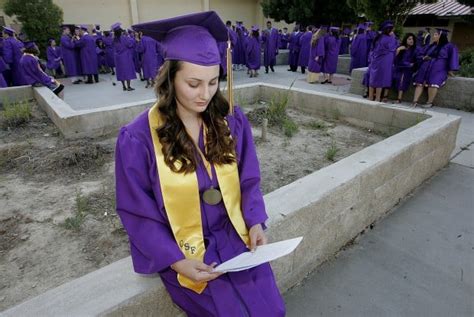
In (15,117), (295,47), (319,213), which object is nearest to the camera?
(319,213)

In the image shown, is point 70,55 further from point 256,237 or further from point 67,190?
point 256,237

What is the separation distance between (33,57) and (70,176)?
4.22m

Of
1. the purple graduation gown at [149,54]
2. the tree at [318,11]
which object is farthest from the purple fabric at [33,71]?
the tree at [318,11]

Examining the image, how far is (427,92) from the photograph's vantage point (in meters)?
6.76

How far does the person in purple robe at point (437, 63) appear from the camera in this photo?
6.13 meters

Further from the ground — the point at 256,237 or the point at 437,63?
the point at 437,63

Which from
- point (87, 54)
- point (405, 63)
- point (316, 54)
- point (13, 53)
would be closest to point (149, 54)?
point (87, 54)

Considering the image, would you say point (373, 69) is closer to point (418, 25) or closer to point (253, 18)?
point (418, 25)

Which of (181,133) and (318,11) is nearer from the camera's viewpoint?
(181,133)

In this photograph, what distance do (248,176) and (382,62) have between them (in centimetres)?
588

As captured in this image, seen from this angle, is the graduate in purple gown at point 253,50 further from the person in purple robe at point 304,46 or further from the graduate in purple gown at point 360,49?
the graduate in purple gown at point 360,49

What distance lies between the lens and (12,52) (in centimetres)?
897

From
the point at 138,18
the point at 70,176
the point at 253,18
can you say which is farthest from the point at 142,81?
the point at 253,18

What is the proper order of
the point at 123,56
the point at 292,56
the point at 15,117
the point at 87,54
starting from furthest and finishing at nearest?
the point at 292,56 → the point at 87,54 → the point at 123,56 → the point at 15,117
